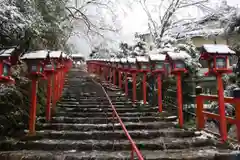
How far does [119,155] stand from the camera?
17.4 ft

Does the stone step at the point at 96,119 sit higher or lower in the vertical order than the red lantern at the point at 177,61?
lower

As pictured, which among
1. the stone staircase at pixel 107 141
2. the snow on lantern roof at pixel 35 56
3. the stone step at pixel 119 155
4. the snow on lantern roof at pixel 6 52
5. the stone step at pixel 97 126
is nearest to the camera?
the snow on lantern roof at pixel 6 52

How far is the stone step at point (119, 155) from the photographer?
5.09 meters

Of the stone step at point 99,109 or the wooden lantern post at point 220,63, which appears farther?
the stone step at point 99,109

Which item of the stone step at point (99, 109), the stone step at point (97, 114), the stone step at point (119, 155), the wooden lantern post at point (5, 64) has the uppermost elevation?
the wooden lantern post at point (5, 64)

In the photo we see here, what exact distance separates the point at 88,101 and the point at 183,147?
5910 mm

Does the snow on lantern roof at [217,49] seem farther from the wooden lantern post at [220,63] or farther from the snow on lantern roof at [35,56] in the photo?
the snow on lantern roof at [35,56]

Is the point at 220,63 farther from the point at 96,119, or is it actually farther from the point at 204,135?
the point at 96,119

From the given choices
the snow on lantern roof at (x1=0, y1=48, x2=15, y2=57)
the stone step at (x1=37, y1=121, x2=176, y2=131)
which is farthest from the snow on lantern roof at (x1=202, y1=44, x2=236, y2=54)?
the snow on lantern roof at (x1=0, y1=48, x2=15, y2=57)

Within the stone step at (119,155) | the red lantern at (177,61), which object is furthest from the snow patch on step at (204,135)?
the red lantern at (177,61)

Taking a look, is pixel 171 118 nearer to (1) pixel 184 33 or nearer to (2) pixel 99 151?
(2) pixel 99 151

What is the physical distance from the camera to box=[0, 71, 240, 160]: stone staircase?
5.23 m

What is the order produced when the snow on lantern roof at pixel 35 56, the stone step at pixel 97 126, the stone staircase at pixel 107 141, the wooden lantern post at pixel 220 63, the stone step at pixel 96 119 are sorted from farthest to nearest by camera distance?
the stone step at pixel 96 119, the stone step at pixel 97 126, the snow on lantern roof at pixel 35 56, the wooden lantern post at pixel 220 63, the stone staircase at pixel 107 141

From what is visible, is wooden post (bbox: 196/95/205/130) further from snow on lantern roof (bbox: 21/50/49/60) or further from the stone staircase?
snow on lantern roof (bbox: 21/50/49/60)
